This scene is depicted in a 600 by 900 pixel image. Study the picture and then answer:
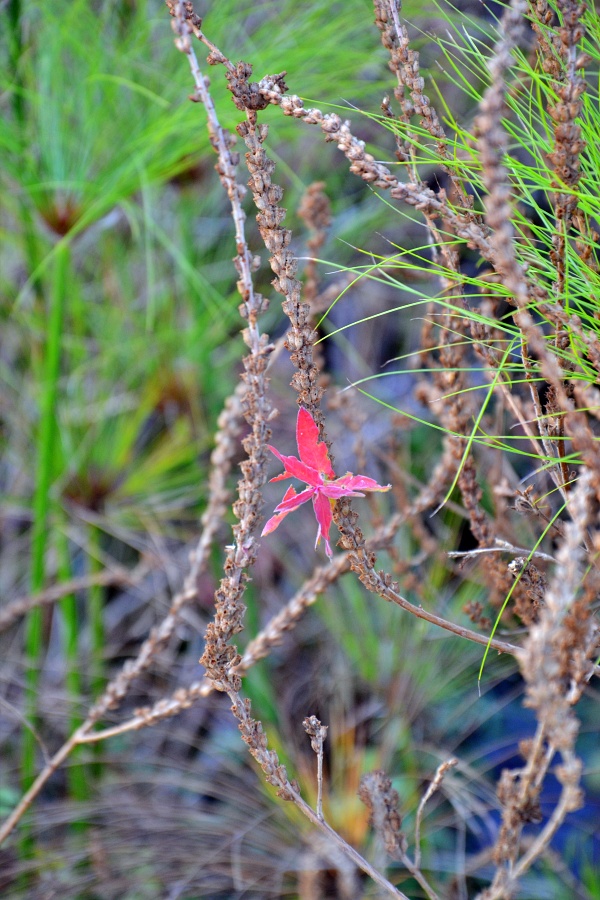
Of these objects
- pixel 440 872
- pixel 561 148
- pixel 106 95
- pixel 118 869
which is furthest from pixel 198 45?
pixel 440 872

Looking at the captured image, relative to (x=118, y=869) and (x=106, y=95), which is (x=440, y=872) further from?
(x=106, y=95)

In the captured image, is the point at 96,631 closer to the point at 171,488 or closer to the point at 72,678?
the point at 72,678

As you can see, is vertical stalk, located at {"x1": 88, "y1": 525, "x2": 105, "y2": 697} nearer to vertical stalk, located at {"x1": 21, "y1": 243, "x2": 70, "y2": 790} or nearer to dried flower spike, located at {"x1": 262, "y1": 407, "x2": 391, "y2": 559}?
vertical stalk, located at {"x1": 21, "y1": 243, "x2": 70, "y2": 790}

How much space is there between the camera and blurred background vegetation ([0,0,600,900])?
79cm

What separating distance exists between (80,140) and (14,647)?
818mm

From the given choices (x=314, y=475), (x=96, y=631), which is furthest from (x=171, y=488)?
(x=314, y=475)

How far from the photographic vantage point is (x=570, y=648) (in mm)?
343

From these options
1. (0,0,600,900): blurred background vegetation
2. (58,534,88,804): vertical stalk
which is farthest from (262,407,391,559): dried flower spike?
(58,534,88,804): vertical stalk

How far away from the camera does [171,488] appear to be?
44.1 inches

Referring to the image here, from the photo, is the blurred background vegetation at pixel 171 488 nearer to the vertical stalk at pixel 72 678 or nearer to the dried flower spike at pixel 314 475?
the vertical stalk at pixel 72 678

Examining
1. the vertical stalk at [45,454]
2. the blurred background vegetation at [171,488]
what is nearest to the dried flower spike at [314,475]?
the blurred background vegetation at [171,488]

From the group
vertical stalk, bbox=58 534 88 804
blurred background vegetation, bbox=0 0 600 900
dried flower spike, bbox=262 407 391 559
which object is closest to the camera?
dried flower spike, bbox=262 407 391 559

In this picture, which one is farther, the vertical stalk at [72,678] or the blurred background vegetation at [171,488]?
the vertical stalk at [72,678]

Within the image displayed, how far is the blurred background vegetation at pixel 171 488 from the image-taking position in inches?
31.1
